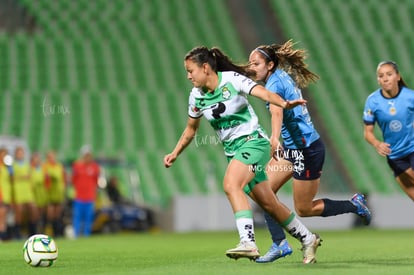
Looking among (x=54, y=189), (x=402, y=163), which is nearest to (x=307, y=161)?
(x=402, y=163)

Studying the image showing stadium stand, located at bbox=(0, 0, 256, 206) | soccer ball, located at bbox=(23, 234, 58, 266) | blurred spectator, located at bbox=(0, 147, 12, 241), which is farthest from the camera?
stadium stand, located at bbox=(0, 0, 256, 206)

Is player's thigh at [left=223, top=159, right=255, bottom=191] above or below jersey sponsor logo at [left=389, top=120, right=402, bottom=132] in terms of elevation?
below

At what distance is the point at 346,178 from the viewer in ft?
87.6

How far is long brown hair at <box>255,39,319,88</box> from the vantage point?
9672 millimetres

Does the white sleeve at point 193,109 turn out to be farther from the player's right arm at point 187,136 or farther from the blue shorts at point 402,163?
the blue shorts at point 402,163

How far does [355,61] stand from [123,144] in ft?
27.2

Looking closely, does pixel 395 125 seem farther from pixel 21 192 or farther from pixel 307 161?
pixel 21 192

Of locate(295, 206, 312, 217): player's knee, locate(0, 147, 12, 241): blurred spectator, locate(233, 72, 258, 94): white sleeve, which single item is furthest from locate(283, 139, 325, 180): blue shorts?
locate(0, 147, 12, 241): blurred spectator

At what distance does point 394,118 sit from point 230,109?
2.14 metres

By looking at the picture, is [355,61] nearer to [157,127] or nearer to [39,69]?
[157,127]

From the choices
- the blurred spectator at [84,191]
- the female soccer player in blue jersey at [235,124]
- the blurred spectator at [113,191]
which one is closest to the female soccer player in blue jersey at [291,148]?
the female soccer player in blue jersey at [235,124]

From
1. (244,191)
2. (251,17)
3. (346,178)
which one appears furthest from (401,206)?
(244,191)

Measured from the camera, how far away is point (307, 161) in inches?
375

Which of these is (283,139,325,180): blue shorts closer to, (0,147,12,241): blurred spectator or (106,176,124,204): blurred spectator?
(0,147,12,241): blurred spectator
